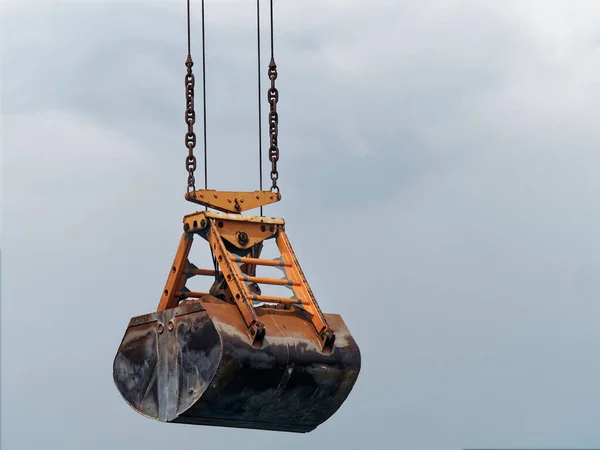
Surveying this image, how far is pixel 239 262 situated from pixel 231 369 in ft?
8.49

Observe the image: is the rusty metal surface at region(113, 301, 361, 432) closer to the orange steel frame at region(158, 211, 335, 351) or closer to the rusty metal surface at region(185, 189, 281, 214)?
the orange steel frame at region(158, 211, 335, 351)

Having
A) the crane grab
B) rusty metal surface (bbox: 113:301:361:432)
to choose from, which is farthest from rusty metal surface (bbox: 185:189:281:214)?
rusty metal surface (bbox: 113:301:361:432)

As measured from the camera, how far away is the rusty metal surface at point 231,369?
33562mm

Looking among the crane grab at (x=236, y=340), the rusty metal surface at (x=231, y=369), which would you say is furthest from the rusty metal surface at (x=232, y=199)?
the rusty metal surface at (x=231, y=369)

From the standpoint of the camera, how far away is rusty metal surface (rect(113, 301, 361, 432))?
1321 inches

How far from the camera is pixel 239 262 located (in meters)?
35.3

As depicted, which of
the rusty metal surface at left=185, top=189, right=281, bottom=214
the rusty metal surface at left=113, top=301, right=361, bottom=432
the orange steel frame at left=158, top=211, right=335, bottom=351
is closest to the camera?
the rusty metal surface at left=113, top=301, right=361, bottom=432

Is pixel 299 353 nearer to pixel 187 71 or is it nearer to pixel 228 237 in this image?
pixel 228 237

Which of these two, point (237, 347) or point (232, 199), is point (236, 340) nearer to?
point (237, 347)

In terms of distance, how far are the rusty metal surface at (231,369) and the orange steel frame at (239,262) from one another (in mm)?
232

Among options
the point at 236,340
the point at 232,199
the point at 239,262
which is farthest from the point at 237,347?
the point at 232,199

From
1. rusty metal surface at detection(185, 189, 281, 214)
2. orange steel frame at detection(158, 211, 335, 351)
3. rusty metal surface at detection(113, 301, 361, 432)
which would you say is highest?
rusty metal surface at detection(185, 189, 281, 214)

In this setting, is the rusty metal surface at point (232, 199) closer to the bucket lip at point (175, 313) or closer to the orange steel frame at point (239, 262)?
the orange steel frame at point (239, 262)

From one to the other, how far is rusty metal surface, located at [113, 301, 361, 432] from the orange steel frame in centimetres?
23
